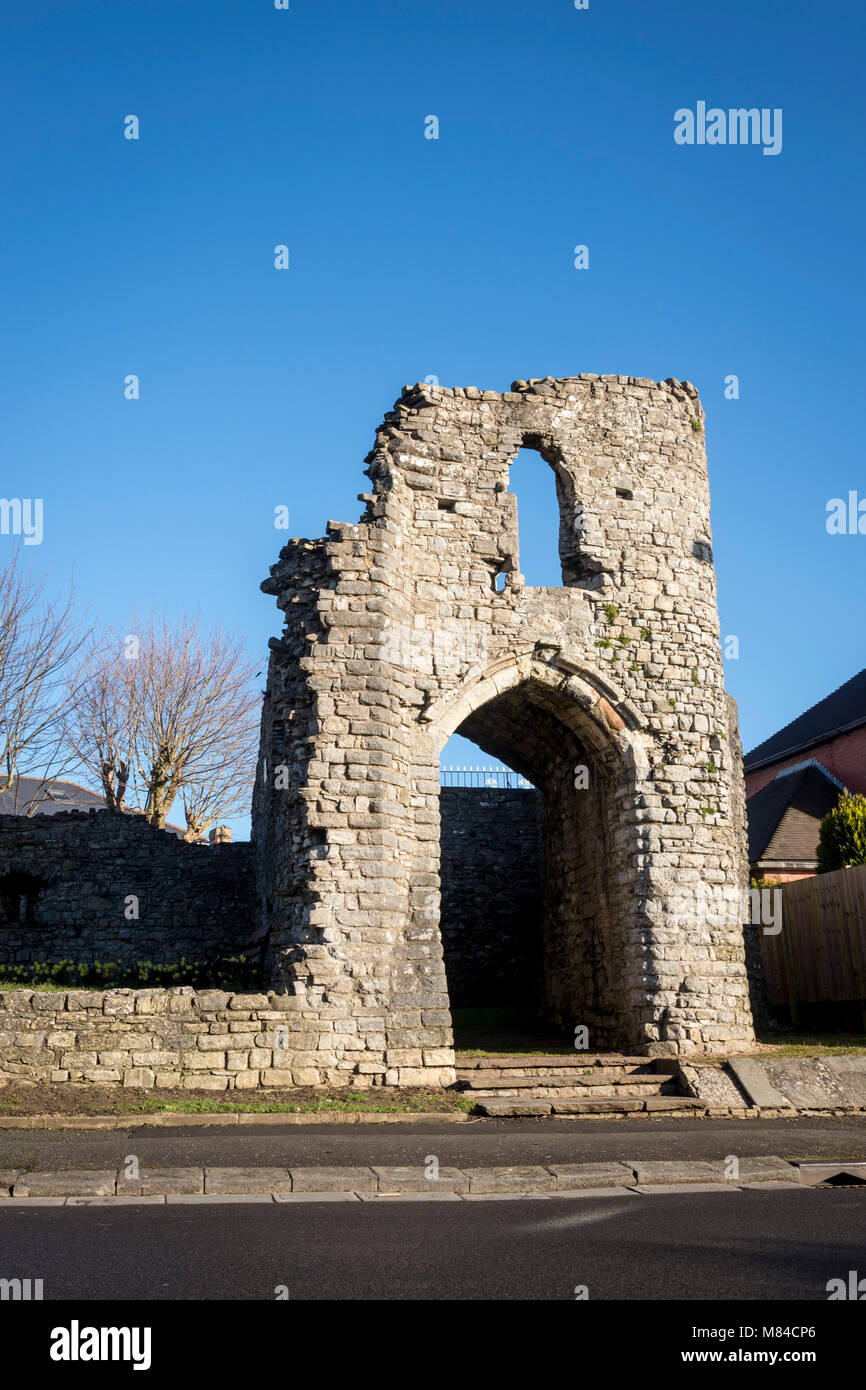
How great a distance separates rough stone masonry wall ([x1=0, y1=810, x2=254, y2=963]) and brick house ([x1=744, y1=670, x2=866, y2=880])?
12623 mm

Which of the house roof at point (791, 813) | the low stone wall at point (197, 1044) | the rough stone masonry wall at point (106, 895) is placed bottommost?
the low stone wall at point (197, 1044)

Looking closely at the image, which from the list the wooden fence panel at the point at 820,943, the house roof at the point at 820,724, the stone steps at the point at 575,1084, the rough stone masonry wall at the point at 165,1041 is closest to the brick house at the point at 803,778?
the house roof at the point at 820,724

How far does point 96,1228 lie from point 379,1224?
151 cm

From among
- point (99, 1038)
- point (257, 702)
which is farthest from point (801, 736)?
point (99, 1038)

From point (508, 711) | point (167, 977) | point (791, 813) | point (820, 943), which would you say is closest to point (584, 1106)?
point (508, 711)

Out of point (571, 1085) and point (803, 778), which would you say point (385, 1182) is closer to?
point (571, 1085)

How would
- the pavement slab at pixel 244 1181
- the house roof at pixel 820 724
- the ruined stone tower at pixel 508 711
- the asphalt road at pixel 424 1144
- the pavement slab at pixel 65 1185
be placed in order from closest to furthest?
the pavement slab at pixel 65 1185 < the pavement slab at pixel 244 1181 < the asphalt road at pixel 424 1144 < the ruined stone tower at pixel 508 711 < the house roof at pixel 820 724

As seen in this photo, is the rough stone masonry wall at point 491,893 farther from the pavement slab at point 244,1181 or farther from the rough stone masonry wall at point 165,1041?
the pavement slab at point 244,1181

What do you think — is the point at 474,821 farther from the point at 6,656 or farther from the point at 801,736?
the point at 801,736

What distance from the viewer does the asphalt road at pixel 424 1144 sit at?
7.84 m

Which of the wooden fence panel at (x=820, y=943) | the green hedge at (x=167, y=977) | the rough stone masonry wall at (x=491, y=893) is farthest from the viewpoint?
the rough stone masonry wall at (x=491, y=893)

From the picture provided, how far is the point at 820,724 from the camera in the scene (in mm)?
30688

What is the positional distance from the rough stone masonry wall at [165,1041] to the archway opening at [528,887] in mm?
4554

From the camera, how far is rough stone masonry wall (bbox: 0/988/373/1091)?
420 inches
